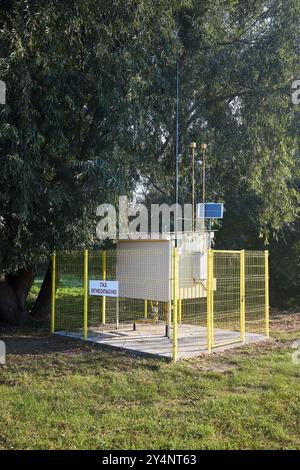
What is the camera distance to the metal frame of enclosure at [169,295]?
28.4ft

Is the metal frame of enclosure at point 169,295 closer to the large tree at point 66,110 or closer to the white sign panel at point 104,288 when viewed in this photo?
the white sign panel at point 104,288

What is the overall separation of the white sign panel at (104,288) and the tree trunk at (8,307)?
111 inches

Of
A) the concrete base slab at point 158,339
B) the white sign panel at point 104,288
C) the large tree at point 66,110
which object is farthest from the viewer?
the white sign panel at point 104,288

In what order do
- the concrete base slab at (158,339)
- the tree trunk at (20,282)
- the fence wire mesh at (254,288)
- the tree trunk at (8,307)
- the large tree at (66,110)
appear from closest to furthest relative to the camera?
the large tree at (66,110) → the concrete base slab at (158,339) → the fence wire mesh at (254,288) → the tree trunk at (8,307) → the tree trunk at (20,282)

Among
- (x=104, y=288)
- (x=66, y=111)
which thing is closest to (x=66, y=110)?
(x=66, y=111)

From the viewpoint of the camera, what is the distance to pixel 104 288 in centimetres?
950

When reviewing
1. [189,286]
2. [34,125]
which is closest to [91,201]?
[34,125]

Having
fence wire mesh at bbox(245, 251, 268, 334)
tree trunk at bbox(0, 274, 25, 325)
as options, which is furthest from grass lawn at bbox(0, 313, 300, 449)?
tree trunk at bbox(0, 274, 25, 325)

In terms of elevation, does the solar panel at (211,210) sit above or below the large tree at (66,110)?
below

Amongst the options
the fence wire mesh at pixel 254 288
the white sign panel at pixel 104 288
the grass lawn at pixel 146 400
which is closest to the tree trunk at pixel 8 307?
the white sign panel at pixel 104 288

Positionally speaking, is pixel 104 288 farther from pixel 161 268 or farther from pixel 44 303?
pixel 44 303

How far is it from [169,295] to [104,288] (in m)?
1.56

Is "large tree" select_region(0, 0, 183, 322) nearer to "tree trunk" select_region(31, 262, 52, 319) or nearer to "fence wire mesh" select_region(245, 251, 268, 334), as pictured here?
"tree trunk" select_region(31, 262, 52, 319)
